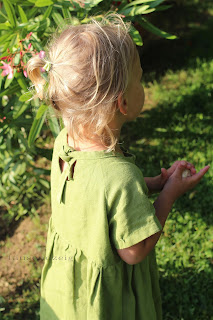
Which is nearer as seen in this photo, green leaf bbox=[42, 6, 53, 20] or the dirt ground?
green leaf bbox=[42, 6, 53, 20]

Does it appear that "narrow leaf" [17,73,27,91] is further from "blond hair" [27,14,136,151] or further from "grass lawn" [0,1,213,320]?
"grass lawn" [0,1,213,320]

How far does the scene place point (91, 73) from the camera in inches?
49.9

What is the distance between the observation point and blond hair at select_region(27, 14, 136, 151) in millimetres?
1271

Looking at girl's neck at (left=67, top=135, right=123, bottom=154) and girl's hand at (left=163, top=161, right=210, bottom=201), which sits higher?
girl's neck at (left=67, top=135, right=123, bottom=154)

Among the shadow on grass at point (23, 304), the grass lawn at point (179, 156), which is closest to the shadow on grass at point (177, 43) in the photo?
the grass lawn at point (179, 156)

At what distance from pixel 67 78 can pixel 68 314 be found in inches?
36.8

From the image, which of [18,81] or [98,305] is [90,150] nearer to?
[98,305]

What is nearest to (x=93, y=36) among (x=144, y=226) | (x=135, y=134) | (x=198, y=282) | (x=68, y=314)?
(x=144, y=226)

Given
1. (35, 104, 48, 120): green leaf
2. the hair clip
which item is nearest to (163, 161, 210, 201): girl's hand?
the hair clip

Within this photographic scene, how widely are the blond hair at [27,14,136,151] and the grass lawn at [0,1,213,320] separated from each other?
1552 mm

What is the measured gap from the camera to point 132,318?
1606 mm

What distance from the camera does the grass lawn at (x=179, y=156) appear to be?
102 inches

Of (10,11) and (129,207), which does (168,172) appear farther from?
(10,11)

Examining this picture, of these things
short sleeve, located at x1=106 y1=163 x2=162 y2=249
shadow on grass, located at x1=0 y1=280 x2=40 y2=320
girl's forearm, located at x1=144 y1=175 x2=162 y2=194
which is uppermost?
short sleeve, located at x1=106 y1=163 x2=162 y2=249
